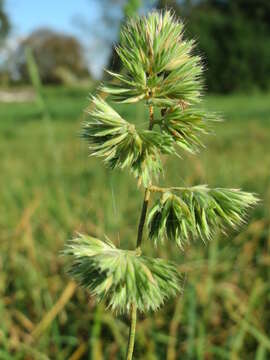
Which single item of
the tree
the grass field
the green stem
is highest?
the tree

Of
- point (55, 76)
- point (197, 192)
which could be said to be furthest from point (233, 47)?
point (197, 192)

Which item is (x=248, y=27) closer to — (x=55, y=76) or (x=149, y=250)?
(x=55, y=76)

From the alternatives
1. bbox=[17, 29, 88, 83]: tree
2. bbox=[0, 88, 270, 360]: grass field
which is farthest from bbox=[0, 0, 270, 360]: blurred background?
bbox=[17, 29, 88, 83]: tree

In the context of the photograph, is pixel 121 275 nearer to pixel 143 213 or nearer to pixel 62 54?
pixel 143 213

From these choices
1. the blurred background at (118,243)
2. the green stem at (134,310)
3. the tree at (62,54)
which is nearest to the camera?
the green stem at (134,310)

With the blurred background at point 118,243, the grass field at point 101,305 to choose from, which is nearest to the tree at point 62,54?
the blurred background at point 118,243

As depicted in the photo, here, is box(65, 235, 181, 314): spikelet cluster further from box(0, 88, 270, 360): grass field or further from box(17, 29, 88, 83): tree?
box(17, 29, 88, 83): tree

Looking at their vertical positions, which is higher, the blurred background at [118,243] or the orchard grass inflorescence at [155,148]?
the orchard grass inflorescence at [155,148]

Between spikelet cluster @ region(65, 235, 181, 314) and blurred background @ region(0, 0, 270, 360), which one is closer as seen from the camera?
spikelet cluster @ region(65, 235, 181, 314)

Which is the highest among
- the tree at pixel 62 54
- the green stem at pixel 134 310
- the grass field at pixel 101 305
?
the tree at pixel 62 54

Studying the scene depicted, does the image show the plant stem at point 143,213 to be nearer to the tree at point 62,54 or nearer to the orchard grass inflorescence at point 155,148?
the orchard grass inflorescence at point 155,148
